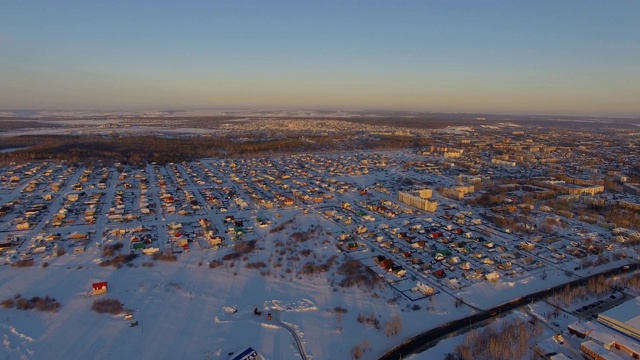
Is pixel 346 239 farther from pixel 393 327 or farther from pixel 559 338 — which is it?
pixel 559 338

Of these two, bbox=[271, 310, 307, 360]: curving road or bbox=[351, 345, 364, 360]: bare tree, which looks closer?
bbox=[351, 345, 364, 360]: bare tree

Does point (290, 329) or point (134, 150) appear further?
point (134, 150)

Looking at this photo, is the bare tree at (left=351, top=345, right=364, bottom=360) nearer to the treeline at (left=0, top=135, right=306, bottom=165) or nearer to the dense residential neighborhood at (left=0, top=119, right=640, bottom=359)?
the dense residential neighborhood at (left=0, top=119, right=640, bottom=359)

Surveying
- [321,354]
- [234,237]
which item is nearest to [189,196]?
[234,237]

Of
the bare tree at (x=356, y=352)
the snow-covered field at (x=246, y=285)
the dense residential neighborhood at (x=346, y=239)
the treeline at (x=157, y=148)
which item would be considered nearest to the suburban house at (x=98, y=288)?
the dense residential neighborhood at (x=346, y=239)

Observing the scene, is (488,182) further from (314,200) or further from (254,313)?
(254,313)

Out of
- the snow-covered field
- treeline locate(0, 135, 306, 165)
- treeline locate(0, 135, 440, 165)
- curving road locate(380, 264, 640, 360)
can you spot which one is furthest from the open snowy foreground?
treeline locate(0, 135, 306, 165)

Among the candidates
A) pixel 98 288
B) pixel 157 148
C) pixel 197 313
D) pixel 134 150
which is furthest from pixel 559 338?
pixel 157 148

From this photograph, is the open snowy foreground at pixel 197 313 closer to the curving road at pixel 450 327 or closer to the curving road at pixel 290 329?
the curving road at pixel 290 329
